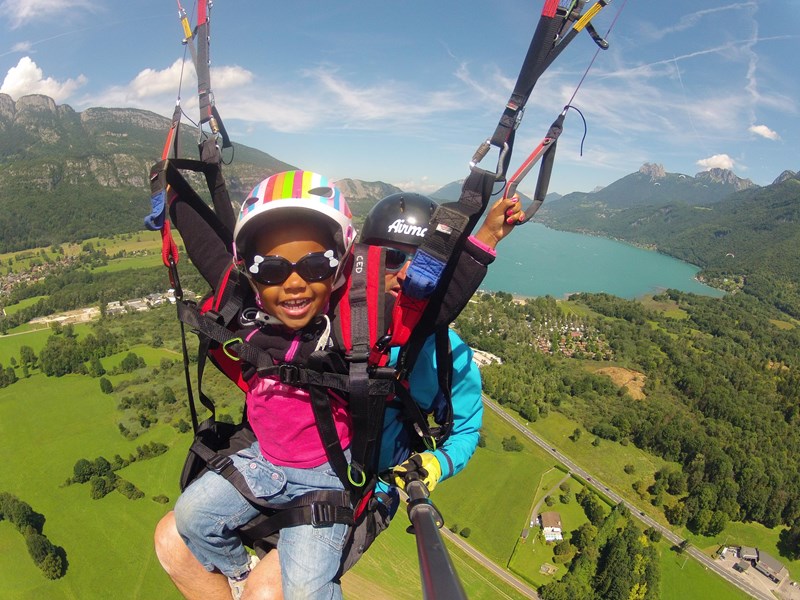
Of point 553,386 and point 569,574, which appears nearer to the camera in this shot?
point 569,574

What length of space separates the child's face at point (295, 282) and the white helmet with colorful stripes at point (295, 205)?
0.06 m

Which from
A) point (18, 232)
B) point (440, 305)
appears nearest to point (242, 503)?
point (440, 305)

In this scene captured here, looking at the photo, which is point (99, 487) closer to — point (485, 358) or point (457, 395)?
point (457, 395)

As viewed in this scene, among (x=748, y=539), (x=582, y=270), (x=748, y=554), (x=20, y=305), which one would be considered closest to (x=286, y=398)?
(x=748, y=554)

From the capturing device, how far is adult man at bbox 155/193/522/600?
2.37 m

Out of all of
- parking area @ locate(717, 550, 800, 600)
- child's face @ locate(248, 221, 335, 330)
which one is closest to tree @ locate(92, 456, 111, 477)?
child's face @ locate(248, 221, 335, 330)

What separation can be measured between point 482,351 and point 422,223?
49.8 m

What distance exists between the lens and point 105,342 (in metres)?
45.7

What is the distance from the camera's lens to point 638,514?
27125mm

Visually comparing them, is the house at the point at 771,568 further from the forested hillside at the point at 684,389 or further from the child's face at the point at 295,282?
the child's face at the point at 295,282

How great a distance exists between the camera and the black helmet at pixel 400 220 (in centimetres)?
286

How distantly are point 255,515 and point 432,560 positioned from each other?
4.90 ft

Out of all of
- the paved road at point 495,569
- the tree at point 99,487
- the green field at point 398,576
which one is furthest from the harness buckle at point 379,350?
the tree at point 99,487

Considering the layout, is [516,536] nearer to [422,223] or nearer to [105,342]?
[422,223]
